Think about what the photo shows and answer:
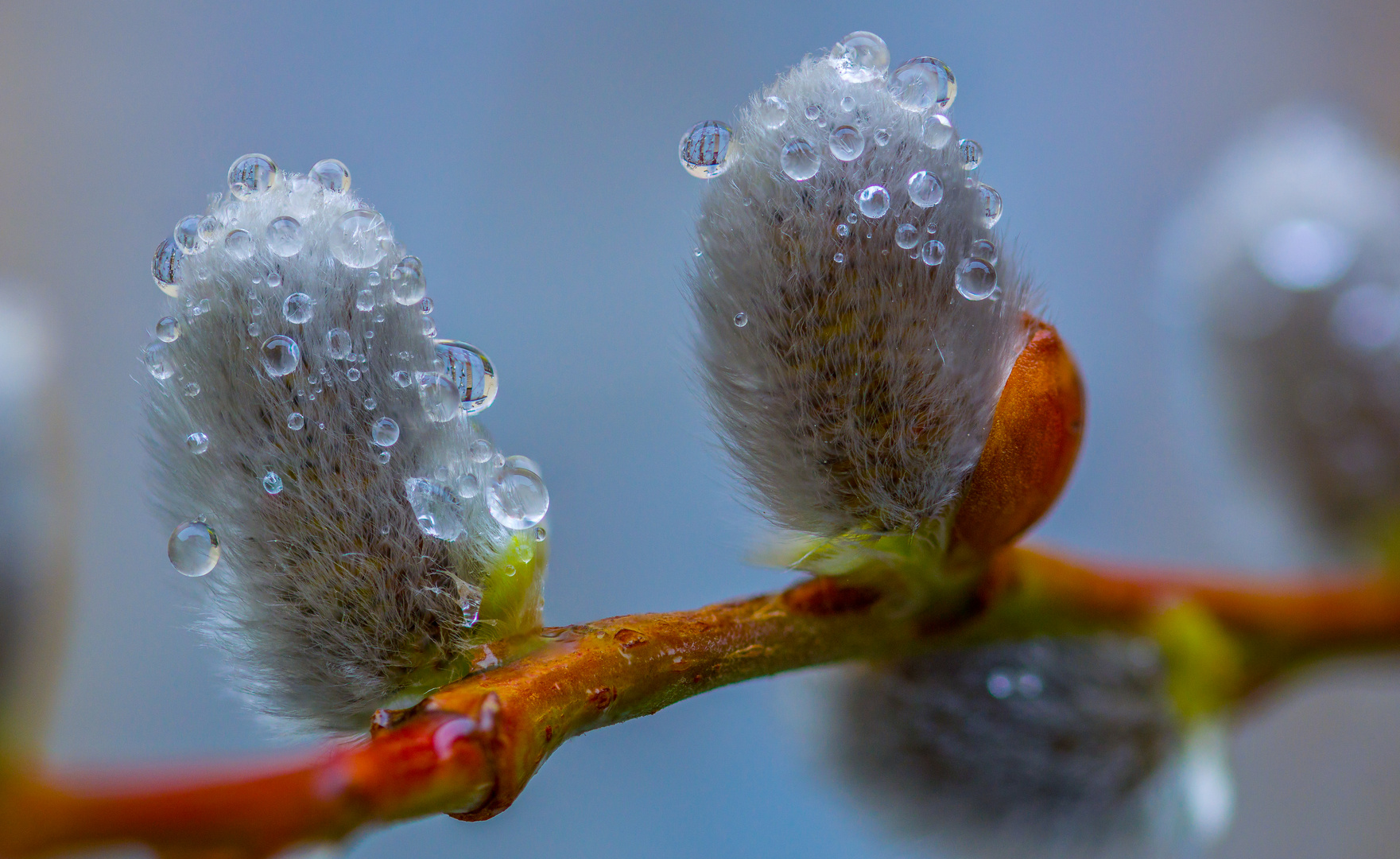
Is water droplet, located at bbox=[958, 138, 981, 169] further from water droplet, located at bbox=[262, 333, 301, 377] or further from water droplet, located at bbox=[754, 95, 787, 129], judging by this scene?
water droplet, located at bbox=[262, 333, 301, 377]

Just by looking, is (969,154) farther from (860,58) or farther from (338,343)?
(338,343)

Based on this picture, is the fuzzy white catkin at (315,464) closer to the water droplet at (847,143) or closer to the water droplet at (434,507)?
the water droplet at (434,507)

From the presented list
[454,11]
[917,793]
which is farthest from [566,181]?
[917,793]

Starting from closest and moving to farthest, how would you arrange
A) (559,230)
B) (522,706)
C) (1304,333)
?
1. (522,706)
2. (1304,333)
3. (559,230)

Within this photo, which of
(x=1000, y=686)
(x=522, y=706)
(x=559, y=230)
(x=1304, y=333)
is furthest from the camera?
(x=559, y=230)

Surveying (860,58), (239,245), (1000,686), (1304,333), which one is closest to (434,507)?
(239,245)

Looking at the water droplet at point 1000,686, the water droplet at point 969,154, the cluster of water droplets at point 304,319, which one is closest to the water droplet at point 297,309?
the cluster of water droplets at point 304,319

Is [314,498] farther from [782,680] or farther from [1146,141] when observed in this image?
[1146,141]
